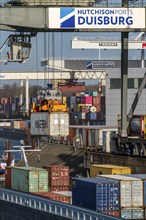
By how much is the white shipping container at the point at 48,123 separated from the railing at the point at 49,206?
5.48 metres

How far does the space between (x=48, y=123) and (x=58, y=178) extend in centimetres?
584

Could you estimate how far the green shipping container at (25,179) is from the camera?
5694cm

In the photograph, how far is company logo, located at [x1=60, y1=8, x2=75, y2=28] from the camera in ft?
182

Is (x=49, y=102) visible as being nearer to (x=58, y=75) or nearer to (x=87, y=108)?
(x=58, y=75)

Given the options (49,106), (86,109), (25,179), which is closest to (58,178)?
(25,179)

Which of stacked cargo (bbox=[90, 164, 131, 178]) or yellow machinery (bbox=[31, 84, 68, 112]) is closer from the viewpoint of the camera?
stacked cargo (bbox=[90, 164, 131, 178])

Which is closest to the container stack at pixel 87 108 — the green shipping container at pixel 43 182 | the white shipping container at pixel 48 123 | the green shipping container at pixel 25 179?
the white shipping container at pixel 48 123

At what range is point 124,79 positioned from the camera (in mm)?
65000

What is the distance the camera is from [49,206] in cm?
5169

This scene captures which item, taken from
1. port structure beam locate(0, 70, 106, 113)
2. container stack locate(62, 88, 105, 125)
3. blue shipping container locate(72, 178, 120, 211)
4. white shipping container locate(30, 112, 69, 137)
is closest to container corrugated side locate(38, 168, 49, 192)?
white shipping container locate(30, 112, 69, 137)

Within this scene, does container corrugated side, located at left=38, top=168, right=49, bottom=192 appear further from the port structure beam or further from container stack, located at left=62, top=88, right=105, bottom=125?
the port structure beam

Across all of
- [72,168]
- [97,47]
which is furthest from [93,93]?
[72,168]

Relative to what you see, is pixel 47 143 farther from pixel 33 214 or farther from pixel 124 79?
pixel 33 214

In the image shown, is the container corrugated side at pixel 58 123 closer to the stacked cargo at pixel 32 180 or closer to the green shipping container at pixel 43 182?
the stacked cargo at pixel 32 180
